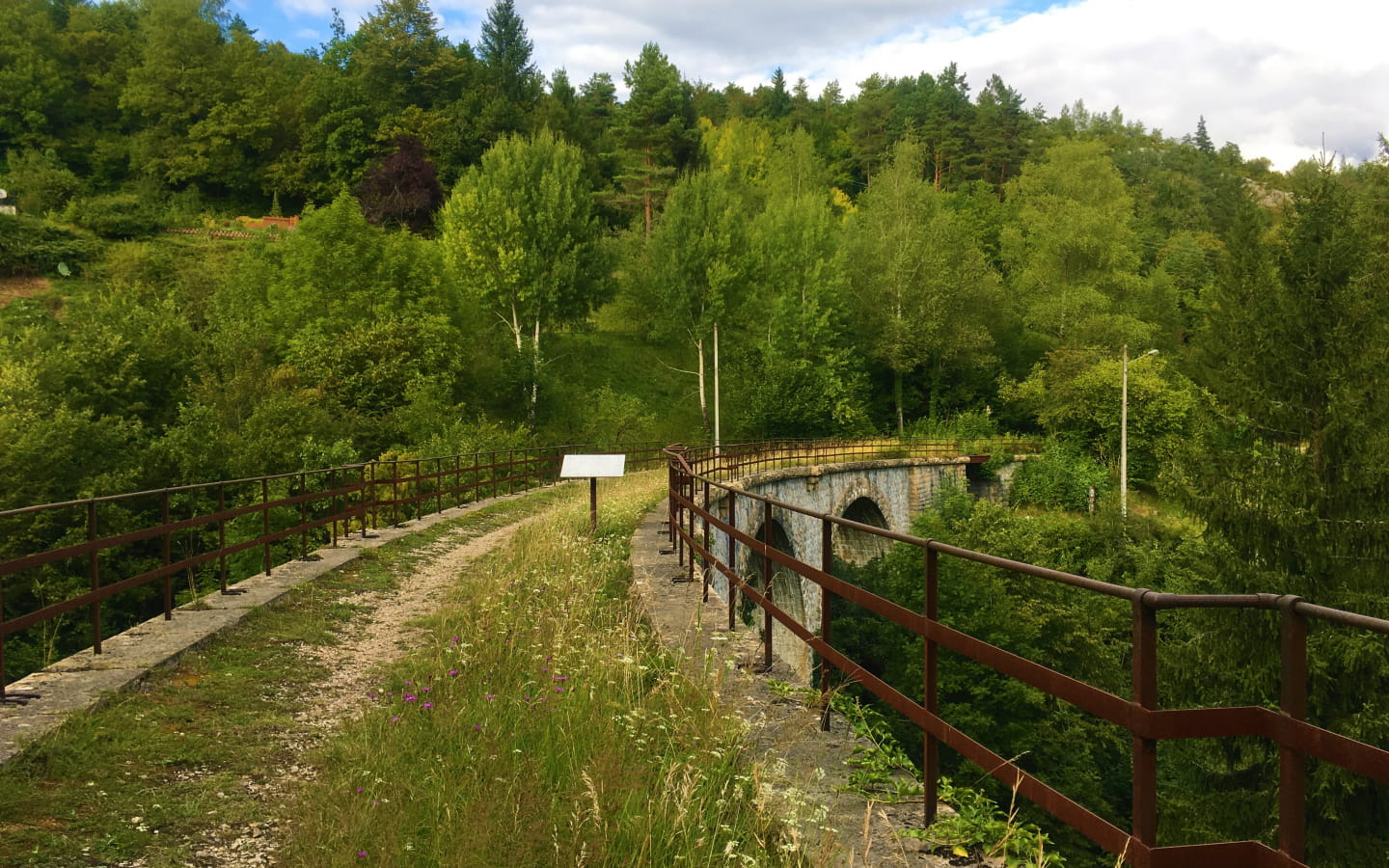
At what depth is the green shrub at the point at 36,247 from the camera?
1747 inches

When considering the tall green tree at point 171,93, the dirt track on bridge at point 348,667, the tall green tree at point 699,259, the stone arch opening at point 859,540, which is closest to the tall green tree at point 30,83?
the tall green tree at point 171,93

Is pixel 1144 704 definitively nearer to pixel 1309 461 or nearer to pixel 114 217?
pixel 1309 461

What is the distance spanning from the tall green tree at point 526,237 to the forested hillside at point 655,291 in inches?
6.2

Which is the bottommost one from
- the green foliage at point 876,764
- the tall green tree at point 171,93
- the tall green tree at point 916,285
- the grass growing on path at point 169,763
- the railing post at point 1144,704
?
the grass growing on path at point 169,763

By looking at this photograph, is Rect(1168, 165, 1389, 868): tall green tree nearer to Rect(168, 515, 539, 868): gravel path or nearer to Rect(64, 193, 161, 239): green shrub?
Rect(168, 515, 539, 868): gravel path

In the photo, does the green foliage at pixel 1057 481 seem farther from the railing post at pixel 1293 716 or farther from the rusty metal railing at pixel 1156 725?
the railing post at pixel 1293 716

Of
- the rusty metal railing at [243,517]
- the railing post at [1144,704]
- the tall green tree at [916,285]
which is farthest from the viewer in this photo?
the tall green tree at [916,285]

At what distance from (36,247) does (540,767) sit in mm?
54405

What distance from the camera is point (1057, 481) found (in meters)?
40.8

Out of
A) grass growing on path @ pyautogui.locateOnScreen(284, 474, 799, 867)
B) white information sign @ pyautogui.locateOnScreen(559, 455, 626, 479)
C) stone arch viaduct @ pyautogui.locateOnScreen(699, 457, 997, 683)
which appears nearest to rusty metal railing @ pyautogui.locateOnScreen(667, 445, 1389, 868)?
grass growing on path @ pyautogui.locateOnScreen(284, 474, 799, 867)

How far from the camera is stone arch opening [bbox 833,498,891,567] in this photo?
33375mm

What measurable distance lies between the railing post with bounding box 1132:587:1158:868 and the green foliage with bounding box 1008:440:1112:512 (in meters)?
39.7

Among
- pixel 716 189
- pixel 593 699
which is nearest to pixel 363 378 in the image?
pixel 716 189

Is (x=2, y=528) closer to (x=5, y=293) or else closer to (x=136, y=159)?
(x=5, y=293)
